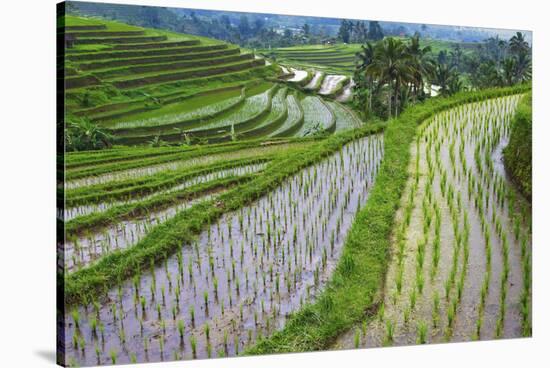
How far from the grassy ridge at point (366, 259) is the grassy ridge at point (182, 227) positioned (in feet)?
1.15

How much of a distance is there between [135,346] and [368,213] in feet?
6.90

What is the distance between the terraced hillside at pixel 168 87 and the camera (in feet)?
16.1

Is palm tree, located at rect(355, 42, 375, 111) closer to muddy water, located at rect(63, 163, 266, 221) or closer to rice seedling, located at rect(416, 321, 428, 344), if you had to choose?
muddy water, located at rect(63, 163, 266, 221)

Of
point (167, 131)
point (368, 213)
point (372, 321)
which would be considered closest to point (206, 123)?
point (167, 131)

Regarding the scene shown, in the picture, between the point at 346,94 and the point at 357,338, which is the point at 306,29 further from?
the point at 357,338

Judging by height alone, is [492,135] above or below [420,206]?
above

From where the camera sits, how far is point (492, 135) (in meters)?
6.60

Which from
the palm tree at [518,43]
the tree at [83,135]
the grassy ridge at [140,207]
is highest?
the palm tree at [518,43]

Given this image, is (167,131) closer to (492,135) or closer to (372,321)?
(372,321)

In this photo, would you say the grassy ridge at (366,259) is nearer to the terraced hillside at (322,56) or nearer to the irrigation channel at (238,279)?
the irrigation channel at (238,279)

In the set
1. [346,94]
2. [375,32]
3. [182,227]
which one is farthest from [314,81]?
[182,227]

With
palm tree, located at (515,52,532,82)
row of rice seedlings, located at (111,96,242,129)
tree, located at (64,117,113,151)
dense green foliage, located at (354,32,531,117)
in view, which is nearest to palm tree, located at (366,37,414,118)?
dense green foliage, located at (354,32,531,117)

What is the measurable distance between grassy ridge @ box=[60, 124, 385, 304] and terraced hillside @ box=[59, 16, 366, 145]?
0.20 m

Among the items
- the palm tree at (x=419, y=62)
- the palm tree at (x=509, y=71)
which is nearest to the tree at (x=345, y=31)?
the palm tree at (x=419, y=62)
